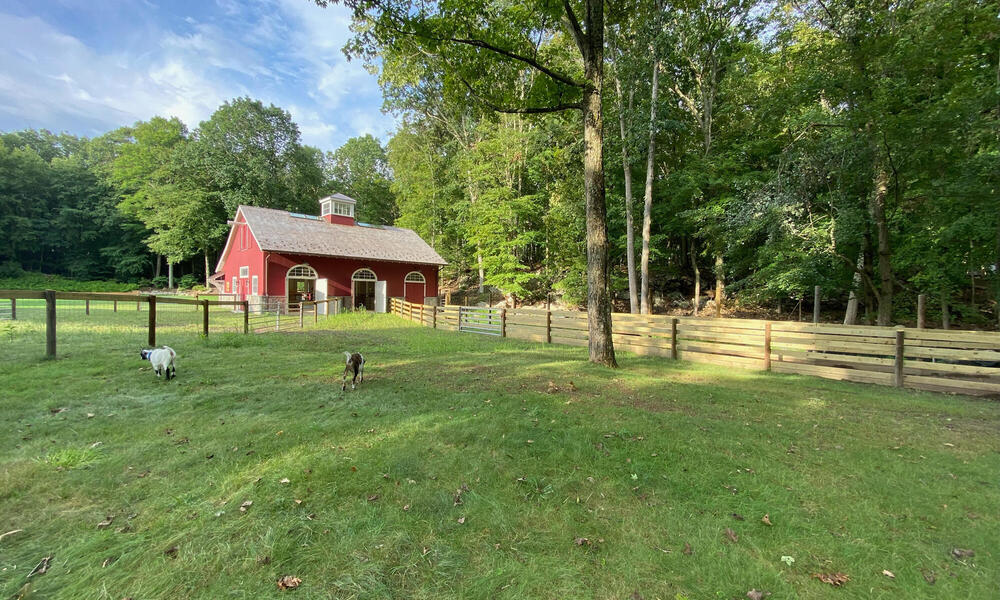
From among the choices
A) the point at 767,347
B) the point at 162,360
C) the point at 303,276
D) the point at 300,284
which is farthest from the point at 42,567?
the point at 300,284

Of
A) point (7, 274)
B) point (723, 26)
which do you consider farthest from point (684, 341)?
point (7, 274)

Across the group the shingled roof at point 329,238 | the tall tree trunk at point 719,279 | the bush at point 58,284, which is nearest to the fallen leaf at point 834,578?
the tall tree trunk at point 719,279

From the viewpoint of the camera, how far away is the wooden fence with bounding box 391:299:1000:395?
20.1 feet

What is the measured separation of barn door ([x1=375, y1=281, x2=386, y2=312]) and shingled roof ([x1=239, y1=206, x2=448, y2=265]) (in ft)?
5.31

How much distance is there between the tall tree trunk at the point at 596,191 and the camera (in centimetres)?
713

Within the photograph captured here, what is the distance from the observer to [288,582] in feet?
6.15

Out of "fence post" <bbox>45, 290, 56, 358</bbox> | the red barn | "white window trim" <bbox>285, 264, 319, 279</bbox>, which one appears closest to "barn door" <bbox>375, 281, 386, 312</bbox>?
the red barn

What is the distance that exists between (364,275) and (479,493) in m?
21.9

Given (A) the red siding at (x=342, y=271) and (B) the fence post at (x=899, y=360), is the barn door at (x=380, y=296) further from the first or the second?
(B) the fence post at (x=899, y=360)

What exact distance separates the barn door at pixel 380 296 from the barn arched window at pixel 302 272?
344 centimetres

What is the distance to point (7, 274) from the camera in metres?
33.8

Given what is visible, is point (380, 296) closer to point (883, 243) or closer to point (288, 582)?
point (883, 243)

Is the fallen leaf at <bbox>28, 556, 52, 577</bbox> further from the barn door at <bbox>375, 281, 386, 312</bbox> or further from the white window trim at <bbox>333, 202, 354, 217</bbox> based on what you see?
the white window trim at <bbox>333, 202, 354, 217</bbox>

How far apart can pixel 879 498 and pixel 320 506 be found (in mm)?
3964
